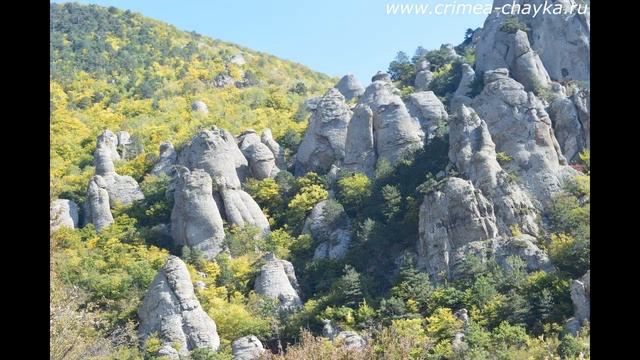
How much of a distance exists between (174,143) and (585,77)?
81.5 ft

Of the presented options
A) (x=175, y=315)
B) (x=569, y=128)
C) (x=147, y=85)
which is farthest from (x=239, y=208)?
(x=147, y=85)

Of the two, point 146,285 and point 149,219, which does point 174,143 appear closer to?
point 149,219

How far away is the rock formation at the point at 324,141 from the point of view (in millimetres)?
40500

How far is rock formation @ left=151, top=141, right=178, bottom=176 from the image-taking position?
139 ft

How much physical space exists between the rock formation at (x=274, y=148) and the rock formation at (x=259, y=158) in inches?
15.8

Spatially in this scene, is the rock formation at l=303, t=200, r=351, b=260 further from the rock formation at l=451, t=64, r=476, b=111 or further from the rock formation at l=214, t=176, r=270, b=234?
the rock formation at l=451, t=64, r=476, b=111

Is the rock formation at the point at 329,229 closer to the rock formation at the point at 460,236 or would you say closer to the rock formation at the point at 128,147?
the rock formation at the point at 460,236

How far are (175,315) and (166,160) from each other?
17.8m

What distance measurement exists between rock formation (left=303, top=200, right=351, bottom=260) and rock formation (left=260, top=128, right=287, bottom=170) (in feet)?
21.5

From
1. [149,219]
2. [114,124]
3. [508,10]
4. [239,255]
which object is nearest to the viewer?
[239,255]

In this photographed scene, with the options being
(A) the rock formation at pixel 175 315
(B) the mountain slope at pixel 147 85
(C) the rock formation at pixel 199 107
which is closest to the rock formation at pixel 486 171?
(A) the rock formation at pixel 175 315
